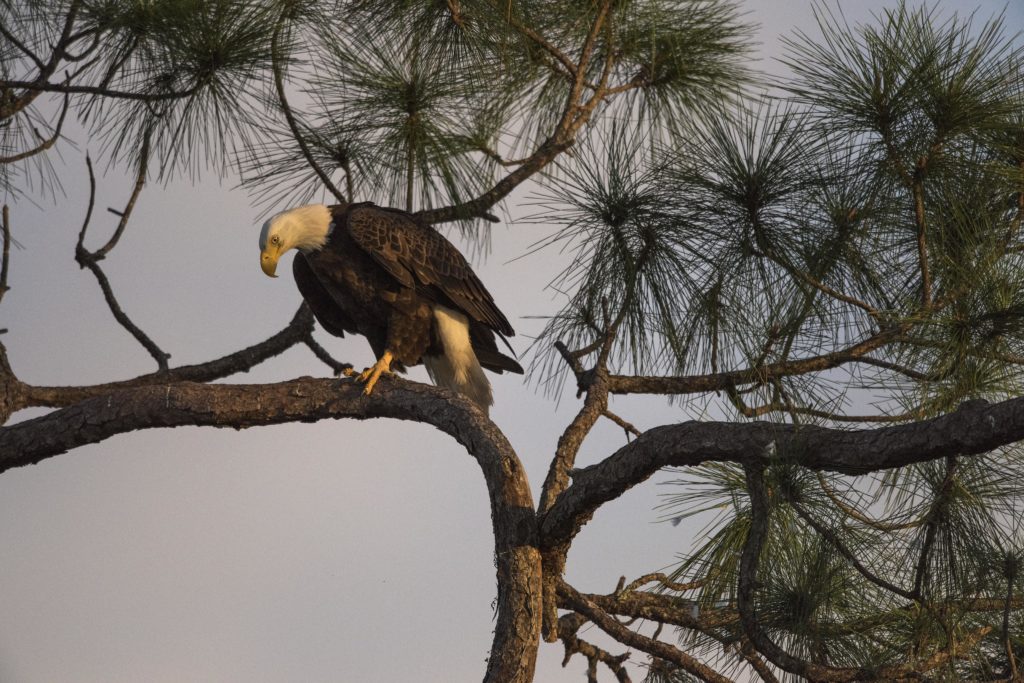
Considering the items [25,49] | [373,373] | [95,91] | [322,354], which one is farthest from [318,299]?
[25,49]

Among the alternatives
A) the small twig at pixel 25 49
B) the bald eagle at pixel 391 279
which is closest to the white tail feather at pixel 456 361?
the bald eagle at pixel 391 279

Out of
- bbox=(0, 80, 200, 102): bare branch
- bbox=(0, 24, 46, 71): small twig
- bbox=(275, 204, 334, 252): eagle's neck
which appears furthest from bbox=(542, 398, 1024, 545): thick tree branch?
bbox=(0, 24, 46, 71): small twig

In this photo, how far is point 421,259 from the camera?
294 centimetres

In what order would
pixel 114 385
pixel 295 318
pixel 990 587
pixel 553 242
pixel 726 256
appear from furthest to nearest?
pixel 295 318 < pixel 114 385 < pixel 553 242 < pixel 726 256 < pixel 990 587

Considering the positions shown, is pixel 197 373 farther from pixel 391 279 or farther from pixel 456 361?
pixel 456 361

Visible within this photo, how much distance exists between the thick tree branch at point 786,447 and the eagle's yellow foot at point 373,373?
2.17 ft

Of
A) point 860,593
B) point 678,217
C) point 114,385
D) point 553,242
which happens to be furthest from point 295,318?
point 860,593

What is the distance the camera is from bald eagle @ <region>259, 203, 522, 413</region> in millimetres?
2922

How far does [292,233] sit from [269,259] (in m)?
0.10

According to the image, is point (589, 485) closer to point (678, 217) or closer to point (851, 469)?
point (851, 469)

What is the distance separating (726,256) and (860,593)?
790 millimetres

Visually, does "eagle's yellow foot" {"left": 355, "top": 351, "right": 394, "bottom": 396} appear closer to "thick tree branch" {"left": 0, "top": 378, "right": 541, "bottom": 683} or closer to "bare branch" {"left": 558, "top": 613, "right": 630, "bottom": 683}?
"thick tree branch" {"left": 0, "top": 378, "right": 541, "bottom": 683}

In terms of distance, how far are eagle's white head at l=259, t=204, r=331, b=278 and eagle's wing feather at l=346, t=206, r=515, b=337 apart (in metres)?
0.09

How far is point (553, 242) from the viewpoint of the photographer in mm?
2566
